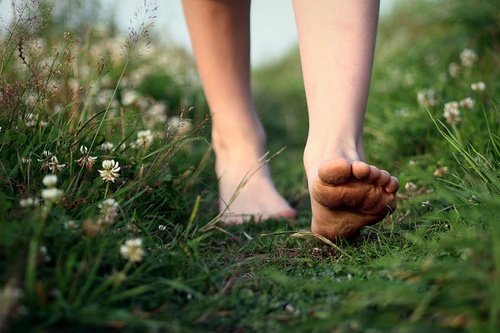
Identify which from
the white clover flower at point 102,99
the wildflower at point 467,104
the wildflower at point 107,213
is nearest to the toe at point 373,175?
the wildflower at point 107,213

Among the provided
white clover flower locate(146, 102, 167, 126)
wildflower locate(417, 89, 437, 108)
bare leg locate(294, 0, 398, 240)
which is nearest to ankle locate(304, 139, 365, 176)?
bare leg locate(294, 0, 398, 240)

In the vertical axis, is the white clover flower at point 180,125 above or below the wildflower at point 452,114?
above

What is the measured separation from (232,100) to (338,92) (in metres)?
0.75

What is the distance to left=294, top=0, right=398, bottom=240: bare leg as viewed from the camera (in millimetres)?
1649

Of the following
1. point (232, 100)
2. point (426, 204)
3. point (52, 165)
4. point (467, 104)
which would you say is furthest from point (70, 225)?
point (467, 104)

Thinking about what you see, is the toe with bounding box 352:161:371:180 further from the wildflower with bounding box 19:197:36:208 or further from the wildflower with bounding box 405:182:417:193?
the wildflower with bounding box 19:197:36:208

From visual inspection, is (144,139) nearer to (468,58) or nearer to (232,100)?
(232,100)

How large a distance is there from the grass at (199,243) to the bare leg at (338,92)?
10 cm

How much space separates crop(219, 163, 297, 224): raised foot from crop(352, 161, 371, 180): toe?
68 cm

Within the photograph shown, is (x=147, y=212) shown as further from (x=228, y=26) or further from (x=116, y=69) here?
(x=116, y=69)

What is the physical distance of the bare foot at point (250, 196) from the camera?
88.7 inches

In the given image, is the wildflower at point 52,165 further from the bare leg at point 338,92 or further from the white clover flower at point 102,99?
the white clover flower at point 102,99

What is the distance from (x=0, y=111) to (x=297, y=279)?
0.89 m

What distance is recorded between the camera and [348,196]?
1.58 metres
